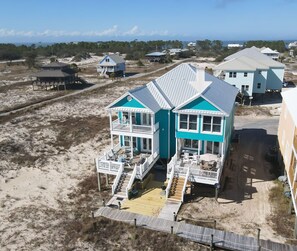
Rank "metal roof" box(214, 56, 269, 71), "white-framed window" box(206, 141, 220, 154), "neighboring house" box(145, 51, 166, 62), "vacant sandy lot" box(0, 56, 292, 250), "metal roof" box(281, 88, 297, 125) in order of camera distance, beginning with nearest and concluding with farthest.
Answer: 1. "vacant sandy lot" box(0, 56, 292, 250)
2. "metal roof" box(281, 88, 297, 125)
3. "white-framed window" box(206, 141, 220, 154)
4. "metal roof" box(214, 56, 269, 71)
5. "neighboring house" box(145, 51, 166, 62)

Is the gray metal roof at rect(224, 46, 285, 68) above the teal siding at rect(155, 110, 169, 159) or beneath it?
above

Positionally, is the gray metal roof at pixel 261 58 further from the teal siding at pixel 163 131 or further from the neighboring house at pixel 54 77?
the neighboring house at pixel 54 77

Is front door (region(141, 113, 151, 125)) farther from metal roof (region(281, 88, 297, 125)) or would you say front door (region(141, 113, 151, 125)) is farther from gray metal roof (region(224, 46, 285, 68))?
gray metal roof (region(224, 46, 285, 68))

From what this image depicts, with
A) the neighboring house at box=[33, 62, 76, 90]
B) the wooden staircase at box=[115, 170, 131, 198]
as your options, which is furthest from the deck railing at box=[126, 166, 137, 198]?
→ the neighboring house at box=[33, 62, 76, 90]

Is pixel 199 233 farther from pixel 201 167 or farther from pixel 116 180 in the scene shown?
pixel 116 180

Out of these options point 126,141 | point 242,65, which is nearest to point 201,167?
point 126,141

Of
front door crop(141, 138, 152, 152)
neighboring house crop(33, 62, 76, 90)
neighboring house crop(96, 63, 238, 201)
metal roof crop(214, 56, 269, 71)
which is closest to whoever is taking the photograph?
neighboring house crop(96, 63, 238, 201)
